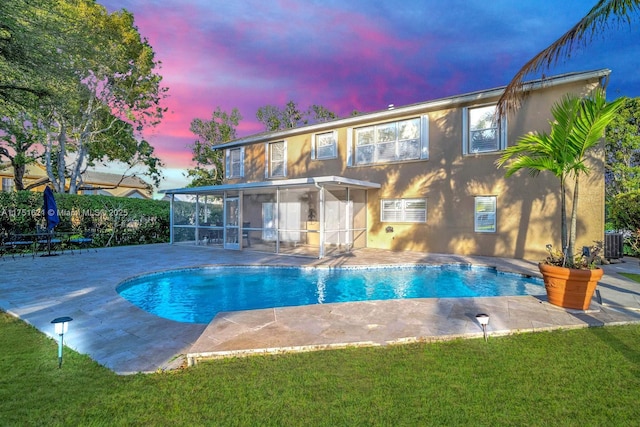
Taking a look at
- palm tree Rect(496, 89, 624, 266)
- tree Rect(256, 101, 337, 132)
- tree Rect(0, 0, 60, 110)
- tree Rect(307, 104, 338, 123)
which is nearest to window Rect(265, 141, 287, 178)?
tree Rect(0, 0, 60, 110)

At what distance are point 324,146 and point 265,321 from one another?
11.8m

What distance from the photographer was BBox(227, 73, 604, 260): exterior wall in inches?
415

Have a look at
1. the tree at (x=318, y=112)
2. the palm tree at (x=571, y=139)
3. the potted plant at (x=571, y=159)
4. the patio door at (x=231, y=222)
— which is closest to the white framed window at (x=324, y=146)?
the patio door at (x=231, y=222)

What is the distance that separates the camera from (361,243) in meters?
14.6

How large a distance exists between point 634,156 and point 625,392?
23.5 metres

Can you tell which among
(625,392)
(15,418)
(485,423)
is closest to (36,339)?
(15,418)

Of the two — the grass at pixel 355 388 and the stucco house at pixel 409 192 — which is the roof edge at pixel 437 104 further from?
the grass at pixel 355 388

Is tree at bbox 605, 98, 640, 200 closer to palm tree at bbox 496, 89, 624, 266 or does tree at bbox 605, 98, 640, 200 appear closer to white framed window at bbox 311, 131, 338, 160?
white framed window at bbox 311, 131, 338, 160

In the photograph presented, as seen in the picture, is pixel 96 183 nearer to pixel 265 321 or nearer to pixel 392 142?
pixel 392 142

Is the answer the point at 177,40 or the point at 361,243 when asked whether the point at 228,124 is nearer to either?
the point at 177,40

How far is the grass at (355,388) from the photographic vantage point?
2.65 metres

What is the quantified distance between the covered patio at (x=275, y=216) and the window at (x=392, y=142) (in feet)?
4.70

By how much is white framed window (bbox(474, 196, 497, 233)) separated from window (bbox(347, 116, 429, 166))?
269 cm

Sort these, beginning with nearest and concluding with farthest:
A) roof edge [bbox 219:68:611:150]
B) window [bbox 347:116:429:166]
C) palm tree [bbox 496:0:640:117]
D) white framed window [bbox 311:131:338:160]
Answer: palm tree [bbox 496:0:640:117], roof edge [bbox 219:68:611:150], window [bbox 347:116:429:166], white framed window [bbox 311:131:338:160]
